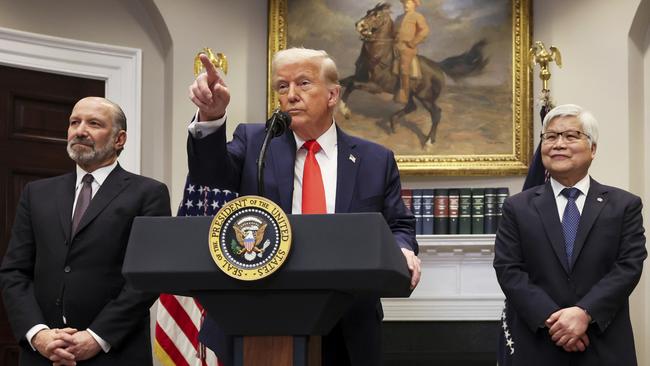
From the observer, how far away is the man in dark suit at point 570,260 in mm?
3844

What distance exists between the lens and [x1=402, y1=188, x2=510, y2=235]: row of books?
22.2 ft

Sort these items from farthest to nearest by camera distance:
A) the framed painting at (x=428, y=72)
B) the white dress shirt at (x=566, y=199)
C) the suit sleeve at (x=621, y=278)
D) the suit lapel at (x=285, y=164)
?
1. the framed painting at (x=428, y=72)
2. the white dress shirt at (x=566, y=199)
3. the suit sleeve at (x=621, y=278)
4. the suit lapel at (x=285, y=164)

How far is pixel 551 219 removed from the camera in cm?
410

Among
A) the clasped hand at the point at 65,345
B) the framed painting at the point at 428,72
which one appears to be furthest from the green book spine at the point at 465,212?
the clasped hand at the point at 65,345

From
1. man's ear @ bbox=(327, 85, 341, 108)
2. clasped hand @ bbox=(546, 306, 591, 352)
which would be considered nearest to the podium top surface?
man's ear @ bbox=(327, 85, 341, 108)

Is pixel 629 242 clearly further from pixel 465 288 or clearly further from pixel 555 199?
pixel 465 288

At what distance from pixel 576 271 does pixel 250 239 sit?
2.10 metres

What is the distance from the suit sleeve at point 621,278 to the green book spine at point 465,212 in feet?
8.73

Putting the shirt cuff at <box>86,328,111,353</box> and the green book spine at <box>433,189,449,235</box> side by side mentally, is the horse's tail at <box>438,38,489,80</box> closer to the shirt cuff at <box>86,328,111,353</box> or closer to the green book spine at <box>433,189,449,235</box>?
the green book spine at <box>433,189,449,235</box>

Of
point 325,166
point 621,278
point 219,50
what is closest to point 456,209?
point 219,50

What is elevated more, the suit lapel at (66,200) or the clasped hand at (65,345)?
the suit lapel at (66,200)

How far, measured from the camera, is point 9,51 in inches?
240

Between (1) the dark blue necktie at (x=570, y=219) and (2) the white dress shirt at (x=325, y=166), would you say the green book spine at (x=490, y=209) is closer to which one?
(1) the dark blue necktie at (x=570, y=219)

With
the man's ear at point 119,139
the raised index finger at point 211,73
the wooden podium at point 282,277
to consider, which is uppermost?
the raised index finger at point 211,73
